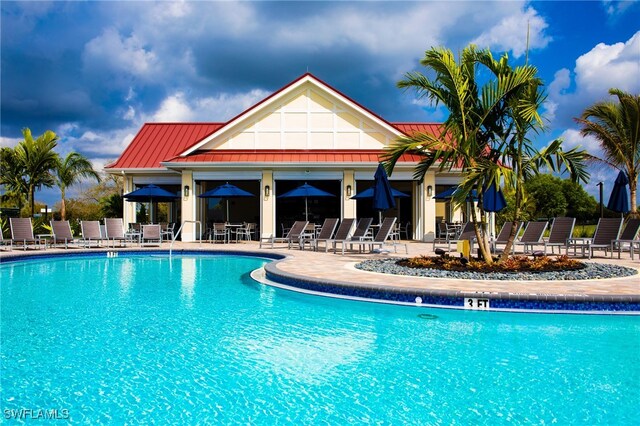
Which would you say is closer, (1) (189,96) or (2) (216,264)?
(2) (216,264)

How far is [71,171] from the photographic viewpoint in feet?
83.7

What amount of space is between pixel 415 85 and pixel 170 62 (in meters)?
9.64

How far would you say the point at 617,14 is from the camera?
18.9m

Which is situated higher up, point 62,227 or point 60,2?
point 60,2

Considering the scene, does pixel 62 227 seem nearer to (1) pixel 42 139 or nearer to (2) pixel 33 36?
(2) pixel 33 36

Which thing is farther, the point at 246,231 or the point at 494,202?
the point at 246,231

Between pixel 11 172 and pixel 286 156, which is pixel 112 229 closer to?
pixel 286 156

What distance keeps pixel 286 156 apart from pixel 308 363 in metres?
16.1

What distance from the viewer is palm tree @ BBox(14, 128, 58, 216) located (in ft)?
79.0

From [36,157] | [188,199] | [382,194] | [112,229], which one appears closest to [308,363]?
[382,194]

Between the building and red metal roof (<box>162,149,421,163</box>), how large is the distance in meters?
0.04

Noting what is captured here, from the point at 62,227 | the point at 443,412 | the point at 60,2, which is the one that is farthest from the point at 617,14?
the point at 62,227

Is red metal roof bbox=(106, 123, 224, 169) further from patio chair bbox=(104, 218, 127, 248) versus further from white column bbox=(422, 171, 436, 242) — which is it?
white column bbox=(422, 171, 436, 242)

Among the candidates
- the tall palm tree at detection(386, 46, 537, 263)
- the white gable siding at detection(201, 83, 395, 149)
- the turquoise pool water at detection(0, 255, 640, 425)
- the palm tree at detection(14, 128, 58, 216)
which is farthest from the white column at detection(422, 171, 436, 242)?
the palm tree at detection(14, 128, 58, 216)
